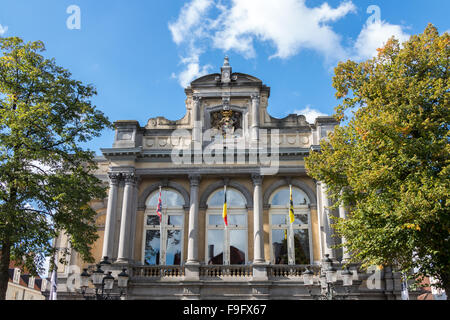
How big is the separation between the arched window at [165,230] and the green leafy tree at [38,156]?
6.88 m

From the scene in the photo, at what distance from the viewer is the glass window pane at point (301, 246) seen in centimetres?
2238

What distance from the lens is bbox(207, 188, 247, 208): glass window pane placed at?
23719 mm

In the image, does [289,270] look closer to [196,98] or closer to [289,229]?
[289,229]

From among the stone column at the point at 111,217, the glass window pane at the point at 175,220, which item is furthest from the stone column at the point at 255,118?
the stone column at the point at 111,217

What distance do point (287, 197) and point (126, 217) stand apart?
8.83 meters

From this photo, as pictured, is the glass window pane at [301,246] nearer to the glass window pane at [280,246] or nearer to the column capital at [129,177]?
the glass window pane at [280,246]

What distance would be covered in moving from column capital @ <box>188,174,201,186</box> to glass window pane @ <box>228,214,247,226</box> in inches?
101

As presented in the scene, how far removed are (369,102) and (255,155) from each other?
9140mm

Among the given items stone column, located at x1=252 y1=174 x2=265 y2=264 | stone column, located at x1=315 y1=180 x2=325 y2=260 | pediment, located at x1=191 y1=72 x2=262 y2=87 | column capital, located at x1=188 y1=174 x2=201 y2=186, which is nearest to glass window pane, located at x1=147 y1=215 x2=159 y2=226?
column capital, located at x1=188 y1=174 x2=201 y2=186

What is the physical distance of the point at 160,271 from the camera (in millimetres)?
21922

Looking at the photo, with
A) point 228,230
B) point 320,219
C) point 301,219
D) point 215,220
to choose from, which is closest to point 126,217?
point 215,220

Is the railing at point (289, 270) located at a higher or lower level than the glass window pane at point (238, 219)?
lower

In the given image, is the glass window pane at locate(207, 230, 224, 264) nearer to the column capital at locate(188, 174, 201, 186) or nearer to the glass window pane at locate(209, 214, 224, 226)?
the glass window pane at locate(209, 214, 224, 226)
